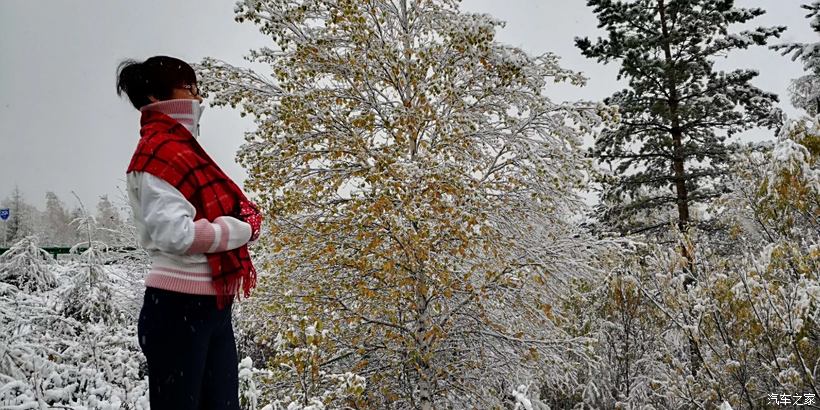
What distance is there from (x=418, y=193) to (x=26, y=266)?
12.2 ft

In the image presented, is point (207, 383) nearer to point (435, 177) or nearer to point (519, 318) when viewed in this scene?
point (435, 177)

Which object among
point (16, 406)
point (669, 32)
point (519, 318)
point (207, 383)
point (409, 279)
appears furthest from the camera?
point (669, 32)

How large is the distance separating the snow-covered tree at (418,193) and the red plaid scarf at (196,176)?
3.66 metres

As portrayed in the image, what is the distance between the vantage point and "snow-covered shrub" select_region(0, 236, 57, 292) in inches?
191

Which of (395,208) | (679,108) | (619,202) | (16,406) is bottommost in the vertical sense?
(16,406)

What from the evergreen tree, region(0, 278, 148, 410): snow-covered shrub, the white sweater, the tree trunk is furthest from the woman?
the tree trunk

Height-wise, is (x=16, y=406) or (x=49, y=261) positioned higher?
(x=49, y=261)

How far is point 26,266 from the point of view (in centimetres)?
502

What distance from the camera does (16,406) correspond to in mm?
2736

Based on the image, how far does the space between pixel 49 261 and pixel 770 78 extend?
49.0 feet

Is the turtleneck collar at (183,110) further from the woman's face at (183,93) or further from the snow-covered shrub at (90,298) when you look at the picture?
the snow-covered shrub at (90,298)

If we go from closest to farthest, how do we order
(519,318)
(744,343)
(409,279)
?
(744,343) → (409,279) → (519,318)

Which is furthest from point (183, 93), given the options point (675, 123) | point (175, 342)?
point (675, 123)

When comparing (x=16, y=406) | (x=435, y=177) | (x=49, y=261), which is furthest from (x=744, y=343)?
(x=49, y=261)
